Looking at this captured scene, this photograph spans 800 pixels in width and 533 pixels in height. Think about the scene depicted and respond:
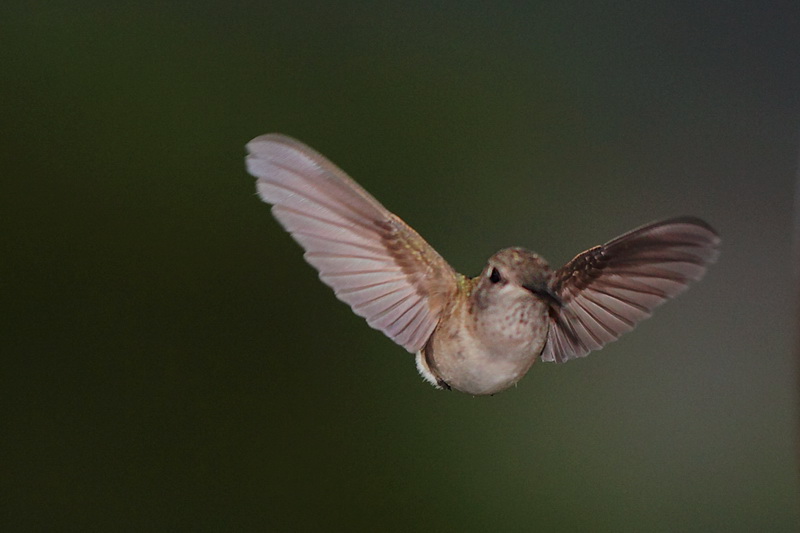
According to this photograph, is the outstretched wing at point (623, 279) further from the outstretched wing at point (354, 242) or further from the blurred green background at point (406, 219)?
the blurred green background at point (406, 219)

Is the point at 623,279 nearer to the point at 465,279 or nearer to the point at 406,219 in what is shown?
the point at 465,279

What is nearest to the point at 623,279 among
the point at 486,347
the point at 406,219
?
the point at 486,347

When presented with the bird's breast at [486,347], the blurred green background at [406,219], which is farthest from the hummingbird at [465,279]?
the blurred green background at [406,219]

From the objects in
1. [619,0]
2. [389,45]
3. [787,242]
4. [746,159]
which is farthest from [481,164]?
[787,242]

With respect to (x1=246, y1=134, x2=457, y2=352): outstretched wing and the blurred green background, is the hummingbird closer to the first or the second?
(x1=246, y1=134, x2=457, y2=352): outstretched wing

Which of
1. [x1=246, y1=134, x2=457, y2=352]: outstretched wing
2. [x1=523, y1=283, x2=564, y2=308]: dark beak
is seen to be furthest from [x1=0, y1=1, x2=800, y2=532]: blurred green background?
[x1=523, y1=283, x2=564, y2=308]: dark beak

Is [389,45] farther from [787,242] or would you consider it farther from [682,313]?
[787,242]
